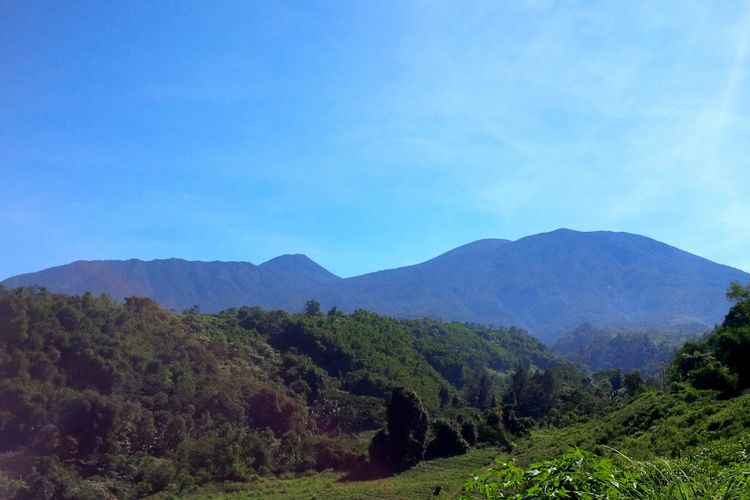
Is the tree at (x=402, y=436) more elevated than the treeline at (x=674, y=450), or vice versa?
the treeline at (x=674, y=450)

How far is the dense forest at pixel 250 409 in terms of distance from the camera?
597 inches

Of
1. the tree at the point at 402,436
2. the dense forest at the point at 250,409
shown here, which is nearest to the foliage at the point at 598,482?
the dense forest at the point at 250,409

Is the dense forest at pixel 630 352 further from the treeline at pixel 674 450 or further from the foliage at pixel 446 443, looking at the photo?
the treeline at pixel 674 450

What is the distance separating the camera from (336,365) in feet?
146

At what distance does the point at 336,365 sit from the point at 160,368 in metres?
15.5

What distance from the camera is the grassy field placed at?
18.8 meters

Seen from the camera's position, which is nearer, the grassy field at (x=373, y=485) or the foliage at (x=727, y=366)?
the foliage at (x=727, y=366)

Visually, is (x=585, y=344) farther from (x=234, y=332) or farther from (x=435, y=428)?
(x=435, y=428)

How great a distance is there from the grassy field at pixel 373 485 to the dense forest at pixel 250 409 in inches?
28.4

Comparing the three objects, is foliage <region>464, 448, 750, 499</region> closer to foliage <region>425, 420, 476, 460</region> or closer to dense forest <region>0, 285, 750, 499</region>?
dense forest <region>0, 285, 750, 499</region>

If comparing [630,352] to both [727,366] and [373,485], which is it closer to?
[373,485]

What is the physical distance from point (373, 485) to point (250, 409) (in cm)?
1274

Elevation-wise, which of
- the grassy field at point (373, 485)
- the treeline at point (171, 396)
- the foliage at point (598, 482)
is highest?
the foliage at point (598, 482)

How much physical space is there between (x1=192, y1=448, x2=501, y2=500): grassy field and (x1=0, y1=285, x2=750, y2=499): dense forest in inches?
28.4
